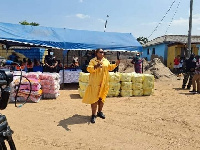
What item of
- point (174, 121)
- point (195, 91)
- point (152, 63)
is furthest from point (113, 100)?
point (152, 63)

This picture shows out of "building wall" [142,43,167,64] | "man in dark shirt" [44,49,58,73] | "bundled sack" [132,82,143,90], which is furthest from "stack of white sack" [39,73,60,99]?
"building wall" [142,43,167,64]

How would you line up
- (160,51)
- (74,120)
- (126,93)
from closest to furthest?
(74,120), (126,93), (160,51)

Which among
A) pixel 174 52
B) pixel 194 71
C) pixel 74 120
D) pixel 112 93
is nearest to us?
pixel 74 120

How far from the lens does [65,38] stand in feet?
36.2

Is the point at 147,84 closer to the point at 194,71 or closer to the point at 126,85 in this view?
the point at 126,85

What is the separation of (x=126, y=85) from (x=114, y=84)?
467mm

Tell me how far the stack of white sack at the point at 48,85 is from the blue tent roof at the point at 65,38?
228 centimetres

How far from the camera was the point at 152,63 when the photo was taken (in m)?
18.5

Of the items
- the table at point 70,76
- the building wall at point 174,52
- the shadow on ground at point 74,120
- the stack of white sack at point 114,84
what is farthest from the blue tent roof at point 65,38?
the building wall at point 174,52

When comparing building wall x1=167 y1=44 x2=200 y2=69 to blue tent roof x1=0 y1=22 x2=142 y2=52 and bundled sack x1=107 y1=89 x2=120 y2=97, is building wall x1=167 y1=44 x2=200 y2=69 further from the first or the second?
bundled sack x1=107 y1=89 x2=120 y2=97

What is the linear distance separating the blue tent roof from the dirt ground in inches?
126

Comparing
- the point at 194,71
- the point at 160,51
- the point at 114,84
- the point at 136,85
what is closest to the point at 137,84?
the point at 136,85

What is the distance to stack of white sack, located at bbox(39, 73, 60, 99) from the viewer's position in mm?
8234

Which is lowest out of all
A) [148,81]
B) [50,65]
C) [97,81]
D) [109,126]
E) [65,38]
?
[109,126]
